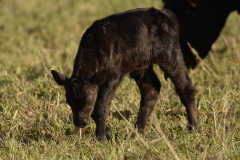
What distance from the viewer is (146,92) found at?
268 inches

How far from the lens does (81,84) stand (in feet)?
19.1

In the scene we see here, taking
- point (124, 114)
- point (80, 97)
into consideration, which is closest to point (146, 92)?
point (124, 114)

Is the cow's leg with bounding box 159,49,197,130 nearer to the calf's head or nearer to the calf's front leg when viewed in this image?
the calf's front leg

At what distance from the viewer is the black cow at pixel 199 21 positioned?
8266mm

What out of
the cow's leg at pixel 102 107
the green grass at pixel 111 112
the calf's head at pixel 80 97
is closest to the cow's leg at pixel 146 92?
the green grass at pixel 111 112

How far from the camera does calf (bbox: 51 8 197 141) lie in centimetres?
589

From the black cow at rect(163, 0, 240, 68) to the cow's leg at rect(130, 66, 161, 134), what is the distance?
1.51 metres

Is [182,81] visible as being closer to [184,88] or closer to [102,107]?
[184,88]

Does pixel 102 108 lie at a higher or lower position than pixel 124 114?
higher

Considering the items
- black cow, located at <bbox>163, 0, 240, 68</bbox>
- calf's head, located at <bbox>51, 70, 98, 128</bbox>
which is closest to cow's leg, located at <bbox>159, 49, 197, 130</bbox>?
calf's head, located at <bbox>51, 70, 98, 128</bbox>

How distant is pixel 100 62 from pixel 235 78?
2.45m

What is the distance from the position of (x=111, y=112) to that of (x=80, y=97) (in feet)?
3.96

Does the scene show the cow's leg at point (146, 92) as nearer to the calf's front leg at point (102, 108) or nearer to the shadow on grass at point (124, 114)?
the shadow on grass at point (124, 114)

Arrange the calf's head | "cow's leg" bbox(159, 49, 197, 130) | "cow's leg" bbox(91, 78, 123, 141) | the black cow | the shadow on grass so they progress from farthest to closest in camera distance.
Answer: the black cow → the shadow on grass → "cow's leg" bbox(159, 49, 197, 130) → "cow's leg" bbox(91, 78, 123, 141) → the calf's head
